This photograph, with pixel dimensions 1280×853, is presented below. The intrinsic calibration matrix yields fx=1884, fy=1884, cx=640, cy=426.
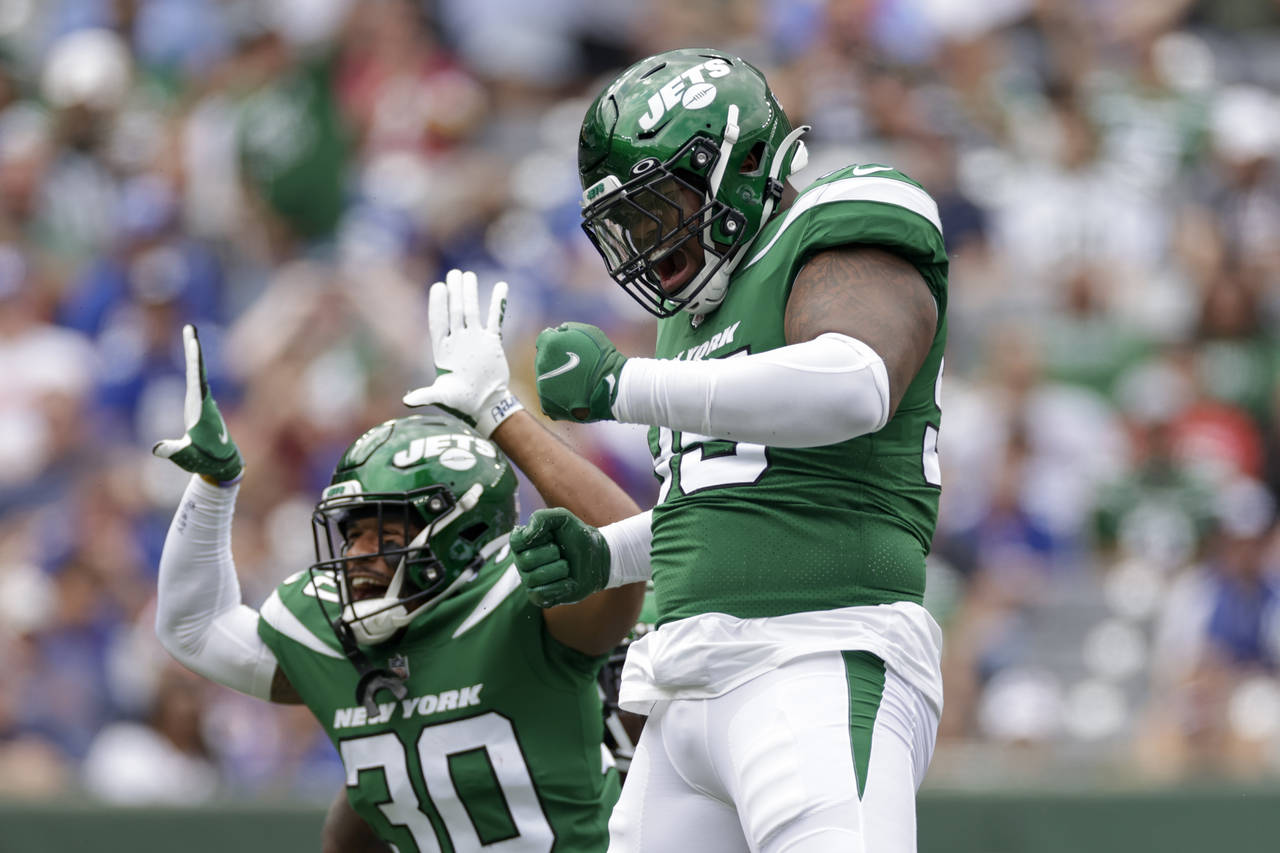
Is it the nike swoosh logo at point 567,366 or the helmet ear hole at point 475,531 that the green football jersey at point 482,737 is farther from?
the nike swoosh logo at point 567,366

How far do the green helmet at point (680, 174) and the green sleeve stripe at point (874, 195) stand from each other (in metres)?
0.14

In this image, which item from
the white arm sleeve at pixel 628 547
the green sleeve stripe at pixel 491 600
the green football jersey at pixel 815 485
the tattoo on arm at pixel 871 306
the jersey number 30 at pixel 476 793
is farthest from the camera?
the green sleeve stripe at pixel 491 600

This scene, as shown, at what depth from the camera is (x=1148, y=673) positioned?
8.16 metres

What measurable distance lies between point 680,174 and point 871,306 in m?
0.48

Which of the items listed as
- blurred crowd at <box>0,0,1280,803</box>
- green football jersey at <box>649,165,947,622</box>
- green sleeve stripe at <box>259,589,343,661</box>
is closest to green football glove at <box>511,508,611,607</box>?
green football jersey at <box>649,165,947,622</box>

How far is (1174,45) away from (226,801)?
6.91 m

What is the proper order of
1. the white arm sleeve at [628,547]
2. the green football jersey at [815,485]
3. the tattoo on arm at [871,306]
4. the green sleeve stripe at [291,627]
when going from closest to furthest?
the tattoo on arm at [871,306] < the green football jersey at [815,485] < the white arm sleeve at [628,547] < the green sleeve stripe at [291,627]

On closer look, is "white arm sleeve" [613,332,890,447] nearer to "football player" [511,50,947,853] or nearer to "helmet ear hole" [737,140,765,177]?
"football player" [511,50,947,853]

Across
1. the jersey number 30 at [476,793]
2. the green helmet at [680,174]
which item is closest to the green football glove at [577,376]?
the green helmet at [680,174]

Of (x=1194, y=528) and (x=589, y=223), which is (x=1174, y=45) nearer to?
(x=1194, y=528)

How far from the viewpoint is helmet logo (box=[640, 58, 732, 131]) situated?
3.48 meters

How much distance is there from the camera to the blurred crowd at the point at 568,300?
7.81 metres

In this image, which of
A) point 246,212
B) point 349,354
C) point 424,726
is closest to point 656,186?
point 424,726

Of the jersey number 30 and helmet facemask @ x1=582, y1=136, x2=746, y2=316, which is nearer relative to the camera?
helmet facemask @ x1=582, y1=136, x2=746, y2=316
